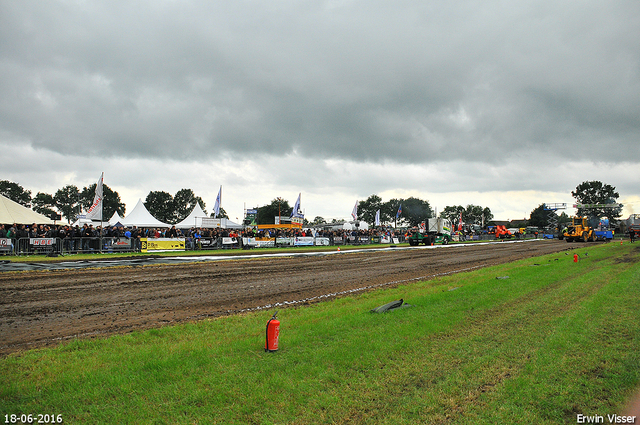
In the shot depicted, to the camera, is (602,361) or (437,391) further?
(602,361)

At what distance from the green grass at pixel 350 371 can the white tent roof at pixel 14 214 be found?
120 ft

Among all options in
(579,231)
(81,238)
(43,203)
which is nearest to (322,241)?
(81,238)

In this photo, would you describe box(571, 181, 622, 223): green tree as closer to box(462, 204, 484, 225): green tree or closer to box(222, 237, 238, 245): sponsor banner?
box(462, 204, 484, 225): green tree

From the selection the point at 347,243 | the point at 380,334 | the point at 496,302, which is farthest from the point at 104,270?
the point at 347,243

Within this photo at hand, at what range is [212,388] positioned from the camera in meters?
4.00

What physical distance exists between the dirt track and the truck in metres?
25.8

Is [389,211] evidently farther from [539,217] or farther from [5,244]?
[5,244]

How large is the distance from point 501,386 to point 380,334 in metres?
2.13

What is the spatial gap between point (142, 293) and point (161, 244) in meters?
20.3

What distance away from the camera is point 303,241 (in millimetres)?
38906

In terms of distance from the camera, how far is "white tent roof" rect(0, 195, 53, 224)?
1284 inches

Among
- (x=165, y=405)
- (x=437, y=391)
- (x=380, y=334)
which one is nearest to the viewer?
(x=165, y=405)

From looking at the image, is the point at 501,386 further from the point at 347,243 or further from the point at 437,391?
the point at 347,243

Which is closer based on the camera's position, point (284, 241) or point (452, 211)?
point (284, 241)
